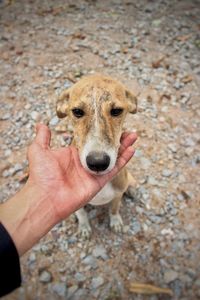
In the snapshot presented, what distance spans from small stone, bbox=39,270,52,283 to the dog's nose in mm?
1760

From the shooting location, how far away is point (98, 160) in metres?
2.83

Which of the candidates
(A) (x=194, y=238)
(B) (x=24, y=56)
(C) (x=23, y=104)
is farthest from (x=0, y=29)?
(A) (x=194, y=238)

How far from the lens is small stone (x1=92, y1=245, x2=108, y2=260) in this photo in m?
4.02

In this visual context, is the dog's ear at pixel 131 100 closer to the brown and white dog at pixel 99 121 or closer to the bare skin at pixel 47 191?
the brown and white dog at pixel 99 121

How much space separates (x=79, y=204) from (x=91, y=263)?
1209mm

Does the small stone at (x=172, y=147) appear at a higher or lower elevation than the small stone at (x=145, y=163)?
higher

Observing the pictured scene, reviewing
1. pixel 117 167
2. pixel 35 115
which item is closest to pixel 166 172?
pixel 117 167

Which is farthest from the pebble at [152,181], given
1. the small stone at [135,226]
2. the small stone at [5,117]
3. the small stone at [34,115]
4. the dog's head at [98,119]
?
the small stone at [5,117]

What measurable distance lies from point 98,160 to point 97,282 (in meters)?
1.80

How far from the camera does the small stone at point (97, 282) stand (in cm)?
380

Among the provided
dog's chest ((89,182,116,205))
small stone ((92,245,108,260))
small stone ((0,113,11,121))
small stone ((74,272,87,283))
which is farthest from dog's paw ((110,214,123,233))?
small stone ((0,113,11,121))

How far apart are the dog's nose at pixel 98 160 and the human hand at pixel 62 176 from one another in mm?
400

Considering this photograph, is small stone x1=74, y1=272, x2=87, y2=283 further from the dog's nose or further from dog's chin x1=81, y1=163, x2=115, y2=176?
the dog's nose

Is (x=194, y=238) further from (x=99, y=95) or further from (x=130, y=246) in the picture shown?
(x=99, y=95)
